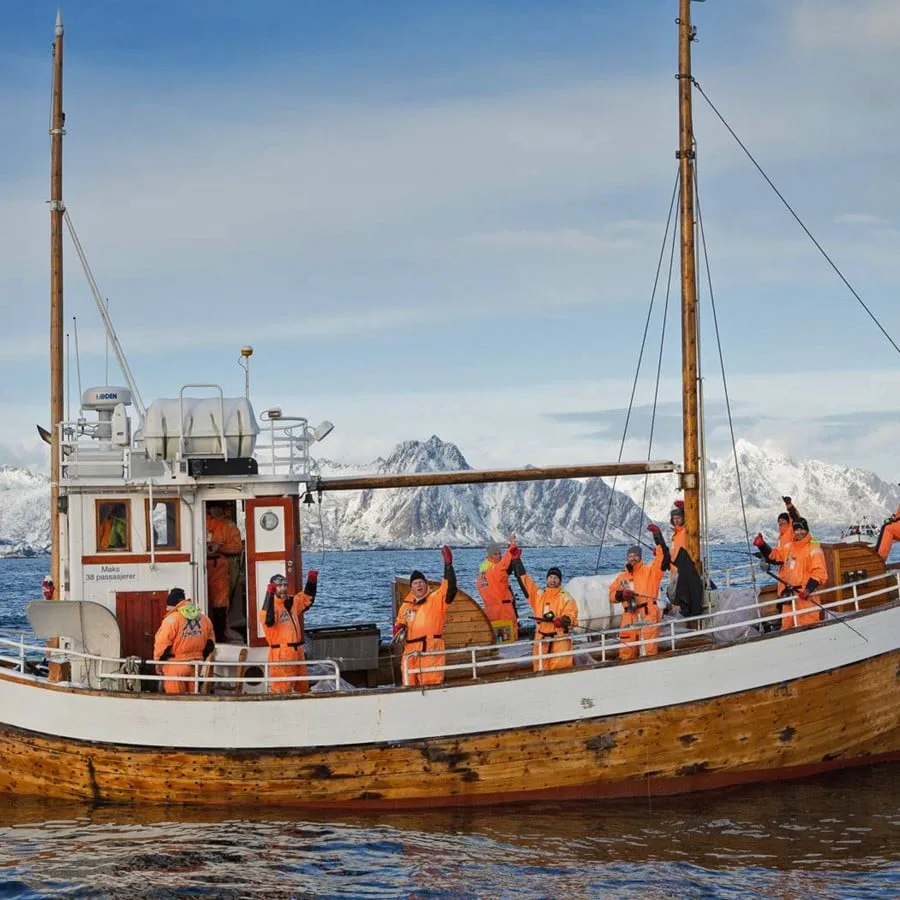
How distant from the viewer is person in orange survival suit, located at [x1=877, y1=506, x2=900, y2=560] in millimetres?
15641

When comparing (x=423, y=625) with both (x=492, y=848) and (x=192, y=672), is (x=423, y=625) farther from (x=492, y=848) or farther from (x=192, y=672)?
(x=192, y=672)

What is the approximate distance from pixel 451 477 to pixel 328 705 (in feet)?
Answer: 11.7

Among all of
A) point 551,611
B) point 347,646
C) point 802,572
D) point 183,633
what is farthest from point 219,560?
point 802,572

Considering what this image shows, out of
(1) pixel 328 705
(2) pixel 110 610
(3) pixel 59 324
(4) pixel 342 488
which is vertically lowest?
(1) pixel 328 705

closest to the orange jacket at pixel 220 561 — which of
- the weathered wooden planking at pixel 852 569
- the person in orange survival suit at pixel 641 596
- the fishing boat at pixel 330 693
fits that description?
the fishing boat at pixel 330 693

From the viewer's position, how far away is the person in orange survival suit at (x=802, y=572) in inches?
550

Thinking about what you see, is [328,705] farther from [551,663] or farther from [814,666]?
[814,666]

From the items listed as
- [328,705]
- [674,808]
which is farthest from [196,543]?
[674,808]

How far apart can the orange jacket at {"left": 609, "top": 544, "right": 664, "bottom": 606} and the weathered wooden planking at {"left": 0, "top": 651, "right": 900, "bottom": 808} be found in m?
1.41

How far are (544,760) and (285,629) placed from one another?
10.9ft

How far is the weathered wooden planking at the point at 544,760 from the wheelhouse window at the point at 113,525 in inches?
95.2

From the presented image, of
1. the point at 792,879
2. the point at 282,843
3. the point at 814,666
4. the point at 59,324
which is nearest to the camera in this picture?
the point at 792,879

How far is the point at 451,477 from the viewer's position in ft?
51.0

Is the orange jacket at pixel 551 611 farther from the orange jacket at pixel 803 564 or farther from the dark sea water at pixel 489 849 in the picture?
the orange jacket at pixel 803 564
